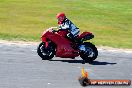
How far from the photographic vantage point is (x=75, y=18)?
3944 cm

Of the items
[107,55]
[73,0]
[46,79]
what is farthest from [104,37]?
[73,0]

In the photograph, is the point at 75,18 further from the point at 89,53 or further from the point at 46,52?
the point at 46,52

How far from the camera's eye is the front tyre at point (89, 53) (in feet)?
69.4

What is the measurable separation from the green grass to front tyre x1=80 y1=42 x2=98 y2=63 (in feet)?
17.0

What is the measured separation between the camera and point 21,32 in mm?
30406

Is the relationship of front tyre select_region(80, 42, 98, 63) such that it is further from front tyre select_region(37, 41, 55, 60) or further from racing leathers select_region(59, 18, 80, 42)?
front tyre select_region(37, 41, 55, 60)

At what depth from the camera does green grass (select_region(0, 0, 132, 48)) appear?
29.5m

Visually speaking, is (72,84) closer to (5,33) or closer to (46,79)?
(46,79)

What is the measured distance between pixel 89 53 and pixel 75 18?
18.3 metres

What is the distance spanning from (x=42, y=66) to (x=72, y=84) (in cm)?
319

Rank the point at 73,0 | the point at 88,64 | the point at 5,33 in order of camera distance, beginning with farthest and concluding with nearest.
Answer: the point at 73,0
the point at 5,33
the point at 88,64

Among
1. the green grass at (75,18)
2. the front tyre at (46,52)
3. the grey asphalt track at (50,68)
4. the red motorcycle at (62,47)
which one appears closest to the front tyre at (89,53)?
the red motorcycle at (62,47)

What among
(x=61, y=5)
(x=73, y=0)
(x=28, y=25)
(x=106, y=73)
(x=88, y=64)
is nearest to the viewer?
(x=106, y=73)

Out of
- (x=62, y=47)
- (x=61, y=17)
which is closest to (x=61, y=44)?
(x=62, y=47)
